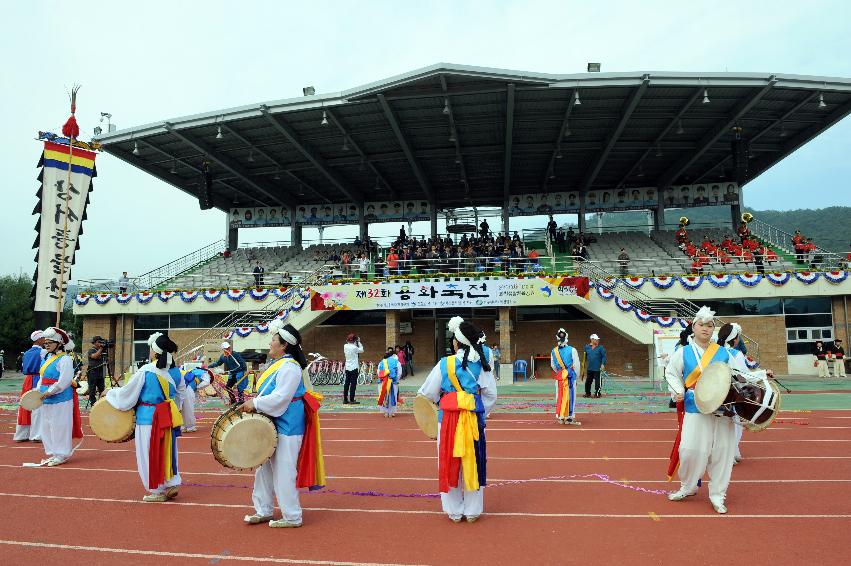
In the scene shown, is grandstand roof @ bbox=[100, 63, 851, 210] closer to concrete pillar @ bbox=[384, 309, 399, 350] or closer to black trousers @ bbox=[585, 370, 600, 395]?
concrete pillar @ bbox=[384, 309, 399, 350]

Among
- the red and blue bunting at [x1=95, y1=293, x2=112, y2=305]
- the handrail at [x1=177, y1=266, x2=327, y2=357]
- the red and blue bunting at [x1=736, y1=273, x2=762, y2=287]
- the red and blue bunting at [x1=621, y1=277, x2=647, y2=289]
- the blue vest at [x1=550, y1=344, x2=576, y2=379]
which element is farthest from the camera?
the red and blue bunting at [x1=95, y1=293, x2=112, y2=305]

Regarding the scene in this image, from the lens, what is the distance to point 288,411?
210 inches

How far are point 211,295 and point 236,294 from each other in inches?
47.9

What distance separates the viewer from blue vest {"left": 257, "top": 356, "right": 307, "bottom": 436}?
529cm

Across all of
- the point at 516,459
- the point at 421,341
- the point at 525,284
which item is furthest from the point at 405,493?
the point at 421,341

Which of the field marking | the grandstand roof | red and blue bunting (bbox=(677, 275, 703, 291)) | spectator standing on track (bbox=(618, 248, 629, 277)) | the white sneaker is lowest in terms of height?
the field marking

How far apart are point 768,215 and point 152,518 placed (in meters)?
103

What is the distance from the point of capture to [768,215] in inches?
3629

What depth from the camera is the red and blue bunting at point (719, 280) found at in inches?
900

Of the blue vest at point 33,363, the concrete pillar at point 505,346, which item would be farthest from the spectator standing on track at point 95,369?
the concrete pillar at point 505,346

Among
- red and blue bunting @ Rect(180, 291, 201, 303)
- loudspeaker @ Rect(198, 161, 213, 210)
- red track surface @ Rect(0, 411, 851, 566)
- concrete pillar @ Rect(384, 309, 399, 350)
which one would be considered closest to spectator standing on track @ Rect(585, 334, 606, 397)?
red track surface @ Rect(0, 411, 851, 566)

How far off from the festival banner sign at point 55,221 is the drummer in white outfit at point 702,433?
63.5 ft

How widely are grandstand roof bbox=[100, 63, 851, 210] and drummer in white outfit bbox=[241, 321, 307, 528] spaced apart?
16735 mm

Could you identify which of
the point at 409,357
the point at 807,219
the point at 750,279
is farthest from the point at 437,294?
the point at 807,219
